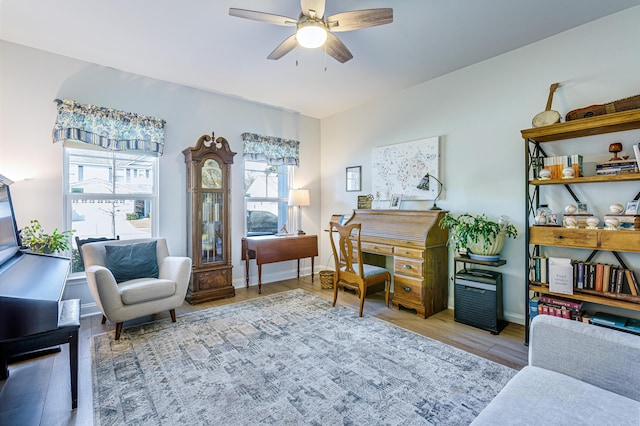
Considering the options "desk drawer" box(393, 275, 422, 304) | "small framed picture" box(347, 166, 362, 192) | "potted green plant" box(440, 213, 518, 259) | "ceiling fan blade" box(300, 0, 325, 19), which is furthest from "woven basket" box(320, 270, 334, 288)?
"ceiling fan blade" box(300, 0, 325, 19)

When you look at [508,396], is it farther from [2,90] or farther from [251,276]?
[2,90]

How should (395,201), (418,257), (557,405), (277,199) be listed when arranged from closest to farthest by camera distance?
(557,405) → (418,257) → (395,201) → (277,199)

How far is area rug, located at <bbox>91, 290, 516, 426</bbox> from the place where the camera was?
5.47 feet

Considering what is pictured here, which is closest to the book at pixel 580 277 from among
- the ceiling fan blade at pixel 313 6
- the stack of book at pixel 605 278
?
the stack of book at pixel 605 278

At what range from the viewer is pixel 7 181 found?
2383 millimetres

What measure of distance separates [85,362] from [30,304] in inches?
43.5

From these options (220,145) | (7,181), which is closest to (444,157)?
(220,145)

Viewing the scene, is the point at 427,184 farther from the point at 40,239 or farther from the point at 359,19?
the point at 40,239

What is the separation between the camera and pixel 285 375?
204cm

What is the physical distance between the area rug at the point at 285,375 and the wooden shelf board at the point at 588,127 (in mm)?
1861

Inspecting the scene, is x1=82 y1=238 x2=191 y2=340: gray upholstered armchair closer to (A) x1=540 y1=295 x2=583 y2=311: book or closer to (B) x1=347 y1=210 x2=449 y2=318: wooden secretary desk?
(B) x1=347 y1=210 x2=449 y2=318: wooden secretary desk

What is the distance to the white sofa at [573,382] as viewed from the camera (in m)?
1.04

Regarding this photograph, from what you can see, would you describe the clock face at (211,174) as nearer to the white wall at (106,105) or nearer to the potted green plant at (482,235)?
the white wall at (106,105)

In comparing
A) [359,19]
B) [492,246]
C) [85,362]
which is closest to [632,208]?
[492,246]
